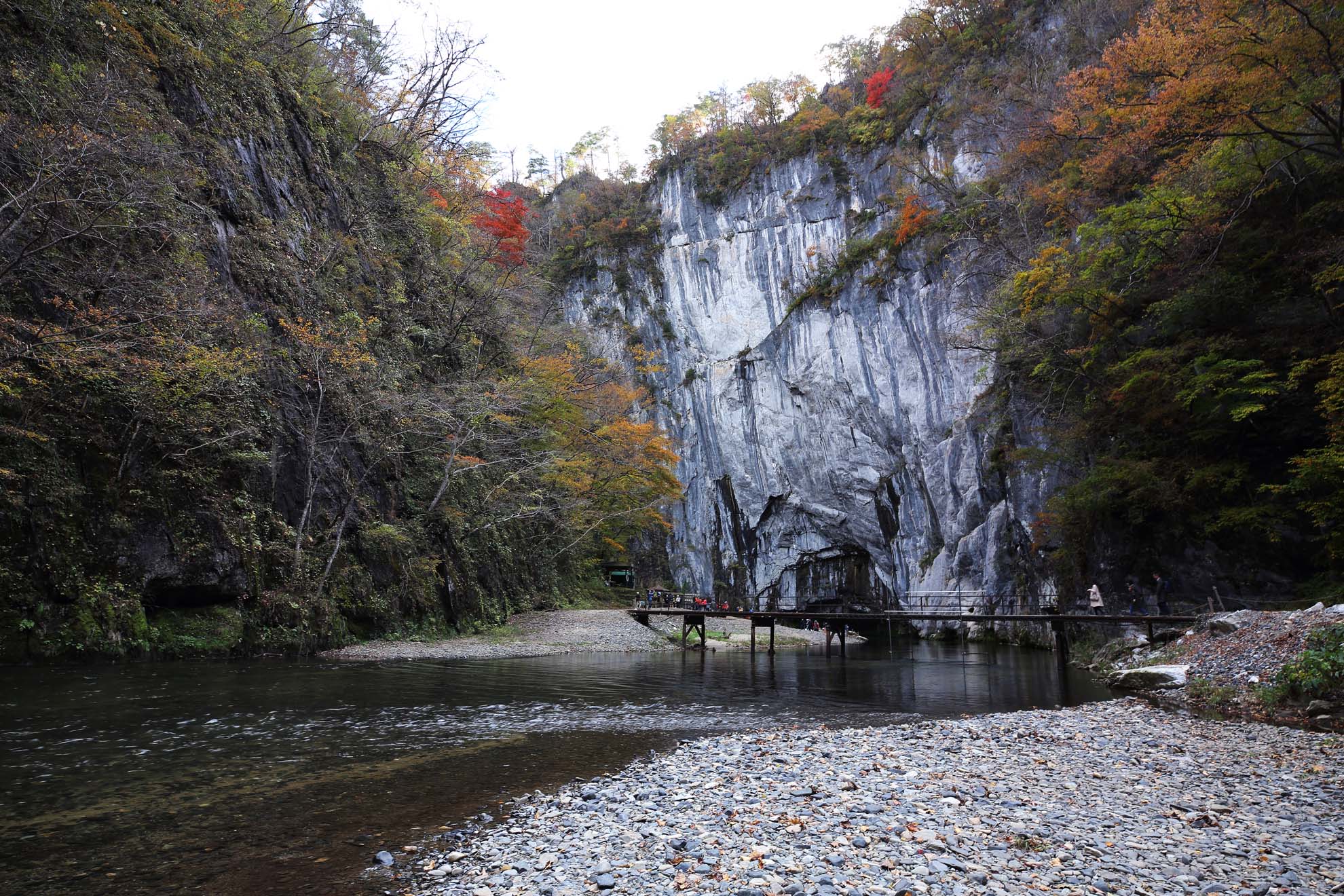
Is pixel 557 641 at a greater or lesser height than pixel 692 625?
greater

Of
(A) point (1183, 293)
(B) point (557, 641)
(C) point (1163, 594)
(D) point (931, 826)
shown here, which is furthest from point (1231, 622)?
(B) point (557, 641)

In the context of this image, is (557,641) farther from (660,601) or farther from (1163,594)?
(1163,594)

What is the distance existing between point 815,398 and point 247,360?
1154 inches

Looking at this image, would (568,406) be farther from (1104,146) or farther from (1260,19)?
(1260,19)

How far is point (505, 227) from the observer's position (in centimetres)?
3475

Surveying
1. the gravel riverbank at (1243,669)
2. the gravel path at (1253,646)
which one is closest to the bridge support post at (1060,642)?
the gravel riverbank at (1243,669)

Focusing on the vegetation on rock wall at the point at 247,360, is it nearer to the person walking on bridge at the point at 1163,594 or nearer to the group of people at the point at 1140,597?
the group of people at the point at 1140,597

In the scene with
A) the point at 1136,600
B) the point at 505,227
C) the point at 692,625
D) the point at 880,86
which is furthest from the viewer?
the point at 880,86

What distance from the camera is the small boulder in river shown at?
10.5 m

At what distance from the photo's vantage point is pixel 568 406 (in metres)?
29.1

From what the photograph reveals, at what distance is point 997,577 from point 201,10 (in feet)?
105

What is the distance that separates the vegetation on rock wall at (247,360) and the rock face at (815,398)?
14687 millimetres

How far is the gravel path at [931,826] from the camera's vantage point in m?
3.60

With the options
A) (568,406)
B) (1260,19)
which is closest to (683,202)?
(568,406)
